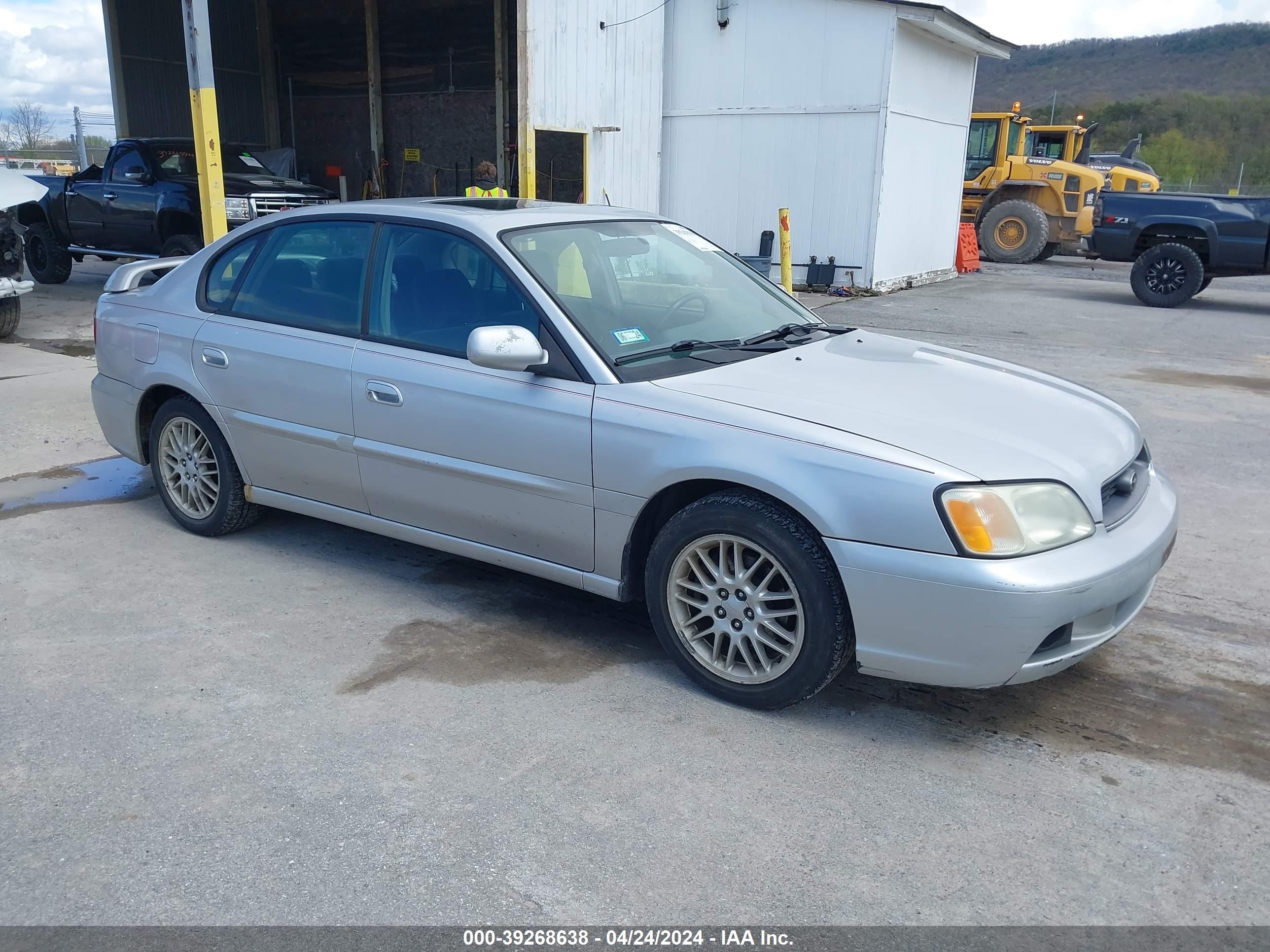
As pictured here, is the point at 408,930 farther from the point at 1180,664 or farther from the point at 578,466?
the point at 1180,664

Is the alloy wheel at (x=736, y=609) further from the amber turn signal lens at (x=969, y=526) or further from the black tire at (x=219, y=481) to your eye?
the black tire at (x=219, y=481)

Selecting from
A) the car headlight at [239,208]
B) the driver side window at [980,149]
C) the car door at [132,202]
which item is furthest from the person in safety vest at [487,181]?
the driver side window at [980,149]

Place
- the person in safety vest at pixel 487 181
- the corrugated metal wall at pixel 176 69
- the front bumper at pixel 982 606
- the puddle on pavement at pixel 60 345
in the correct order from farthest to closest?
the corrugated metal wall at pixel 176 69 → the person in safety vest at pixel 487 181 → the puddle on pavement at pixel 60 345 → the front bumper at pixel 982 606

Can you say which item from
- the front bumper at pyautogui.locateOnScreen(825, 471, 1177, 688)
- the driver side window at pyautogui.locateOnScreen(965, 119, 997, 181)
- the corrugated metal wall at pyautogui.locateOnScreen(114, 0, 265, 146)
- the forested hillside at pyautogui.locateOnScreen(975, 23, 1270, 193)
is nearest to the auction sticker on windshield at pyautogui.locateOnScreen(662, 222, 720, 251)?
the front bumper at pyautogui.locateOnScreen(825, 471, 1177, 688)

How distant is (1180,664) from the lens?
3.87 metres

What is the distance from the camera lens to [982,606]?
9.83ft

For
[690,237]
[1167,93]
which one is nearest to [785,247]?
[690,237]

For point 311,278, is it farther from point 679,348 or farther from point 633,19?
point 633,19

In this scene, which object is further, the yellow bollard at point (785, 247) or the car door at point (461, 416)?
the yellow bollard at point (785, 247)

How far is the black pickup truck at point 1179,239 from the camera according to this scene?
13.4 metres

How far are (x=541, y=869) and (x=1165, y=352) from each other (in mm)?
10371

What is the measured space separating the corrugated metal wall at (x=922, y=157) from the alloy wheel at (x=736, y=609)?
42.7 ft

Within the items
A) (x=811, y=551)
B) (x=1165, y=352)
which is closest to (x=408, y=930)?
(x=811, y=551)

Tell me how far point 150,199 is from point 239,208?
181 centimetres
